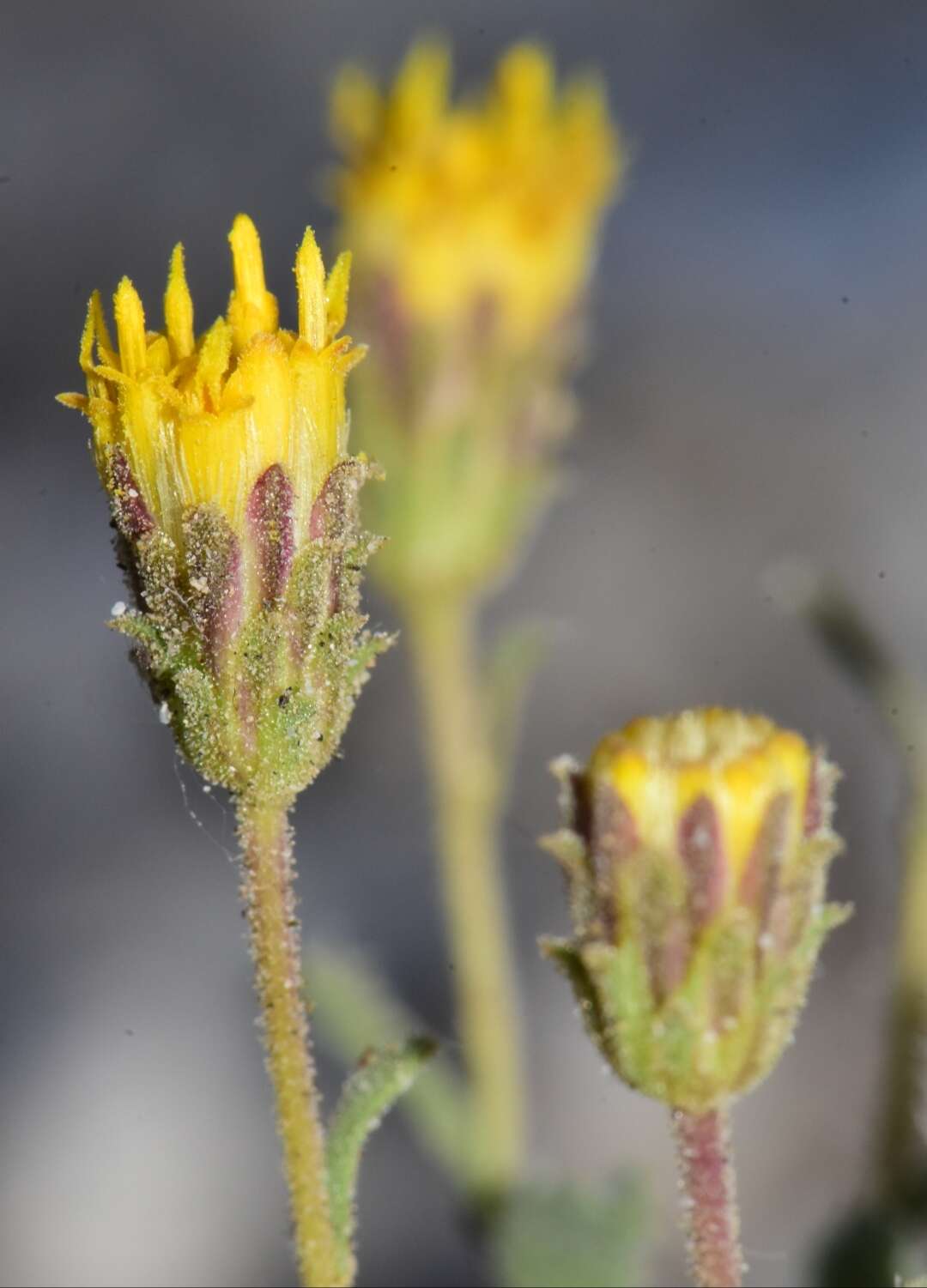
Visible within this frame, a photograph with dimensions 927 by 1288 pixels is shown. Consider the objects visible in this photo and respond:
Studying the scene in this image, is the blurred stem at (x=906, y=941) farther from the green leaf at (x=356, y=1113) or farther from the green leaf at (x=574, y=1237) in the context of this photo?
the green leaf at (x=356, y=1113)

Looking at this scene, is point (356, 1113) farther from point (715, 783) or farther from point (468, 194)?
point (468, 194)

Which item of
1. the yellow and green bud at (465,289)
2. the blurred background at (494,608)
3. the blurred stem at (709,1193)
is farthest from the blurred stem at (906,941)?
the blurred stem at (709,1193)

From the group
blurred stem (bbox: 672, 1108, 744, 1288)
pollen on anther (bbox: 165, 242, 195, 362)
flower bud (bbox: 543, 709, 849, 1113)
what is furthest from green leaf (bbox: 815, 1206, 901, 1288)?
pollen on anther (bbox: 165, 242, 195, 362)

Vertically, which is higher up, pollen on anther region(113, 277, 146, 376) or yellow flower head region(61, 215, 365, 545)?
pollen on anther region(113, 277, 146, 376)

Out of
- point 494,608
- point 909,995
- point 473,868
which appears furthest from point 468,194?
point 494,608

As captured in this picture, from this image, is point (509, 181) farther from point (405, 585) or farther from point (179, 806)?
point (179, 806)

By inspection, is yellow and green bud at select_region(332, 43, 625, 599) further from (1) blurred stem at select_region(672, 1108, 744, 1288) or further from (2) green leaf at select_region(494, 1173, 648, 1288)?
(1) blurred stem at select_region(672, 1108, 744, 1288)
